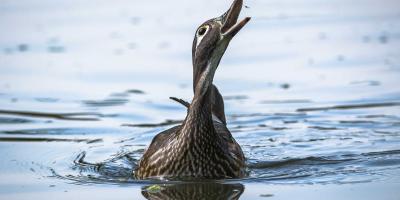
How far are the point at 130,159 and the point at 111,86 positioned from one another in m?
3.20

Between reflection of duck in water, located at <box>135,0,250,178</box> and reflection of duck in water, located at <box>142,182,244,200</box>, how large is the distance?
0.15 m

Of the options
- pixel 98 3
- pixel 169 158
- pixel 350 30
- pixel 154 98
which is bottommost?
pixel 169 158

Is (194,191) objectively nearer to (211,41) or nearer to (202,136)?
(202,136)

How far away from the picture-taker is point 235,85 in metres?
13.9

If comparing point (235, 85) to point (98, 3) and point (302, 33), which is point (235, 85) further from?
point (98, 3)

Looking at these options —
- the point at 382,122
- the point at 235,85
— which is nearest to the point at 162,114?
the point at 235,85

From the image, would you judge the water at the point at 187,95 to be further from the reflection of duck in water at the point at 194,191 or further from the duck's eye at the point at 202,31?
the duck's eye at the point at 202,31

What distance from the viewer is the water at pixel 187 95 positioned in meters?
9.38

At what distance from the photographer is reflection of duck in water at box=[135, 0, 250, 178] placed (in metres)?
8.76

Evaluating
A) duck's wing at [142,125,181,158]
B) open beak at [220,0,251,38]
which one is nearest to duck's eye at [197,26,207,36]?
open beak at [220,0,251,38]

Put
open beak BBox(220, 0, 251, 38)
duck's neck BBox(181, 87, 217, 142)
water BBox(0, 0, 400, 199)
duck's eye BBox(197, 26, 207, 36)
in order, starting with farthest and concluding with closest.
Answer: water BBox(0, 0, 400, 199) < duck's neck BBox(181, 87, 217, 142) < duck's eye BBox(197, 26, 207, 36) < open beak BBox(220, 0, 251, 38)

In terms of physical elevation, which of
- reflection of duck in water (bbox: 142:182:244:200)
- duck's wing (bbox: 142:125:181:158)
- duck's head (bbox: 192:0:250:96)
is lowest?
reflection of duck in water (bbox: 142:182:244:200)

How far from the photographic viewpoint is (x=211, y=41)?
344 inches

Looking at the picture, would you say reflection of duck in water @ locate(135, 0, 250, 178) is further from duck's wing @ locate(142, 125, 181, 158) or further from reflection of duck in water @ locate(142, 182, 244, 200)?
reflection of duck in water @ locate(142, 182, 244, 200)
